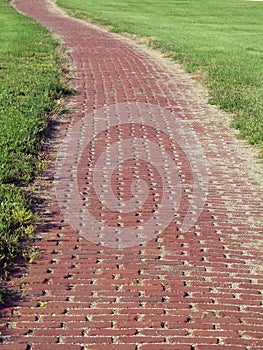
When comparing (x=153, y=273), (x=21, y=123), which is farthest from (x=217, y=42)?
(x=153, y=273)

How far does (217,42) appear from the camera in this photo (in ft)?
75.5

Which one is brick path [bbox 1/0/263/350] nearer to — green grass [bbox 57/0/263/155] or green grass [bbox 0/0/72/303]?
green grass [bbox 0/0/72/303]

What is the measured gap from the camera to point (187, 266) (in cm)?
558

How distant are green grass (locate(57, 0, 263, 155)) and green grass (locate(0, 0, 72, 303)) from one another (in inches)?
112

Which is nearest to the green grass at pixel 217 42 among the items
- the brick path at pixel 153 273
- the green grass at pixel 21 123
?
the brick path at pixel 153 273

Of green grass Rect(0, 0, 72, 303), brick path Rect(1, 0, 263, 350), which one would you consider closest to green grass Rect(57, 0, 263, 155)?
brick path Rect(1, 0, 263, 350)

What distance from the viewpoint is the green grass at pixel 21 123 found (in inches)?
232

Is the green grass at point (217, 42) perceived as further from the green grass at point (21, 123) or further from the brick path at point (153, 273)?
the green grass at point (21, 123)

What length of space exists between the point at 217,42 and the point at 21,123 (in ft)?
48.1

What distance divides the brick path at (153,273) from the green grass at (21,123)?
21cm

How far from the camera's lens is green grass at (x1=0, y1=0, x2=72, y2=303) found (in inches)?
232

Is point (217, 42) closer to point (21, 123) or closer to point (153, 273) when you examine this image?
point (21, 123)

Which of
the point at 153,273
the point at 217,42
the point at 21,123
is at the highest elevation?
the point at 153,273

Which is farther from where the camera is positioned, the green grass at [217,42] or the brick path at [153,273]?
the green grass at [217,42]
